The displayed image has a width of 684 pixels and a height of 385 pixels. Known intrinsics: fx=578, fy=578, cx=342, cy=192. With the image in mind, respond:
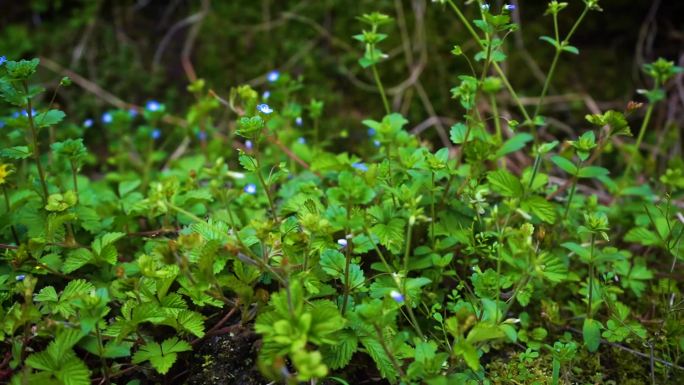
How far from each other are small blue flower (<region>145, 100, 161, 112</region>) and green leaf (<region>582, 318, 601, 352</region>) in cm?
216

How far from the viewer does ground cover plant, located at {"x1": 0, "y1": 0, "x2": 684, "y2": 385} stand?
4.92 ft

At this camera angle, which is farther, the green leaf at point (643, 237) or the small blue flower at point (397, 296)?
the green leaf at point (643, 237)

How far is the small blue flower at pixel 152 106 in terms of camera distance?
2943 millimetres

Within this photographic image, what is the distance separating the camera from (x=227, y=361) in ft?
5.78

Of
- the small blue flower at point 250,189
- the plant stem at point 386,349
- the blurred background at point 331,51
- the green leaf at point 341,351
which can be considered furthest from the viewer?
the blurred background at point 331,51

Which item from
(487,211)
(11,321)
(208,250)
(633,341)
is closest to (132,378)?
(11,321)

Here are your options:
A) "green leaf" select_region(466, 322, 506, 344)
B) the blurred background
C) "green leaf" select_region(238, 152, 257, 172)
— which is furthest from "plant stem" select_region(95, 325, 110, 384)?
the blurred background

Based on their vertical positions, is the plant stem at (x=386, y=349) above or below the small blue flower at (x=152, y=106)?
above

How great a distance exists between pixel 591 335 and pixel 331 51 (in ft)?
7.52

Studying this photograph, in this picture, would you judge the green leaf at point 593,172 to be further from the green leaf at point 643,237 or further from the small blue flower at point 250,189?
the small blue flower at point 250,189

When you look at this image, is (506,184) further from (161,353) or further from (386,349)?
(161,353)

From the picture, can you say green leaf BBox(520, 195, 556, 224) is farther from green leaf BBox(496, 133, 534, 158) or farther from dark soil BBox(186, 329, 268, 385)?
dark soil BBox(186, 329, 268, 385)

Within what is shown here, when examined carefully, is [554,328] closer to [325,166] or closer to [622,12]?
[325,166]

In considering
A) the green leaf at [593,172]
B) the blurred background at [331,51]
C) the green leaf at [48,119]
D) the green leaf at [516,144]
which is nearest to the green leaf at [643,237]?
the green leaf at [593,172]
